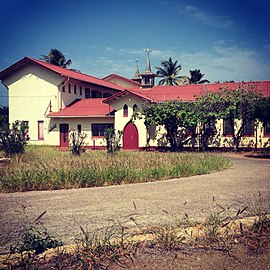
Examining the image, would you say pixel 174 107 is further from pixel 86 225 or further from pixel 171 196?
pixel 86 225

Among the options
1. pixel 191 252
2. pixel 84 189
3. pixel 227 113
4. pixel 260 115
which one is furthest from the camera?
pixel 227 113

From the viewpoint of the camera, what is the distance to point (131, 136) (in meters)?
25.3

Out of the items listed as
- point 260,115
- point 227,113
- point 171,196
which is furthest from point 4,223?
point 227,113

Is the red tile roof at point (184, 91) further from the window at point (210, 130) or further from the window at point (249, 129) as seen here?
the window at point (249, 129)

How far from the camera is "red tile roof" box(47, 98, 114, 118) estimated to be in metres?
26.8

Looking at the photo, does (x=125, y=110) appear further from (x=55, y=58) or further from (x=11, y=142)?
(x=55, y=58)

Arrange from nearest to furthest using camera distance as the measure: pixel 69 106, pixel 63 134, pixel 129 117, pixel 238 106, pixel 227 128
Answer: pixel 238 106
pixel 227 128
pixel 129 117
pixel 63 134
pixel 69 106

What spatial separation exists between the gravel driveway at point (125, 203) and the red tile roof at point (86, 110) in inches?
682

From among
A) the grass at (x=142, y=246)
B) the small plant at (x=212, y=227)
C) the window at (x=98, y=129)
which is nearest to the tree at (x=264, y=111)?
the grass at (x=142, y=246)

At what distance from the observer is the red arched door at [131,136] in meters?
25.2

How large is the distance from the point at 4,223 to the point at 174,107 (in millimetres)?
17768

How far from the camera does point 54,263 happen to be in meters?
→ 3.94

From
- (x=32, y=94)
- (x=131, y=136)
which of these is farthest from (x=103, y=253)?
(x=32, y=94)

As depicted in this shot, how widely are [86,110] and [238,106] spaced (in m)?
13.0
